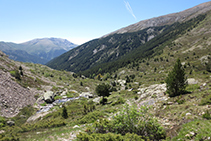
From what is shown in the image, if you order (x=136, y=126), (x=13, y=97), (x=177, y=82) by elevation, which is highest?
(x=13, y=97)

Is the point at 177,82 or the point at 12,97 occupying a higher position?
the point at 12,97

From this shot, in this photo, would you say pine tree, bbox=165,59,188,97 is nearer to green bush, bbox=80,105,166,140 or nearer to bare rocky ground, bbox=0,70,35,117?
green bush, bbox=80,105,166,140

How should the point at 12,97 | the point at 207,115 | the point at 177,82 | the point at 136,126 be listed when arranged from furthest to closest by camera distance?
1. the point at 12,97
2. the point at 177,82
3. the point at 136,126
4. the point at 207,115

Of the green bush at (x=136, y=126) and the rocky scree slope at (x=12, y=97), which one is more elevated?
the rocky scree slope at (x=12, y=97)

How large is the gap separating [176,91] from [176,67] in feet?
13.5

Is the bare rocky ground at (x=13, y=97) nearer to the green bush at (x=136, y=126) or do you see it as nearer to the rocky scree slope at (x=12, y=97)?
the rocky scree slope at (x=12, y=97)

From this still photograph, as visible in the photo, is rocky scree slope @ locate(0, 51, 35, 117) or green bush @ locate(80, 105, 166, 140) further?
rocky scree slope @ locate(0, 51, 35, 117)

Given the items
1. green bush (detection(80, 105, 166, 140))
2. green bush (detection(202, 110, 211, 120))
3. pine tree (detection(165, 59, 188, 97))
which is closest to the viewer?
green bush (detection(202, 110, 211, 120))

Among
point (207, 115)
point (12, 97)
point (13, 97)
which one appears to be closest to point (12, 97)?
point (12, 97)

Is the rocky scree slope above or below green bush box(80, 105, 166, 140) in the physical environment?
above

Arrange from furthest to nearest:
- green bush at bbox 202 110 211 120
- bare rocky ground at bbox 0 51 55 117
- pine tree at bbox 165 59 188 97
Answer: bare rocky ground at bbox 0 51 55 117 < pine tree at bbox 165 59 188 97 < green bush at bbox 202 110 211 120

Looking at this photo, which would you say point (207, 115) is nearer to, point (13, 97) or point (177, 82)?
point (177, 82)

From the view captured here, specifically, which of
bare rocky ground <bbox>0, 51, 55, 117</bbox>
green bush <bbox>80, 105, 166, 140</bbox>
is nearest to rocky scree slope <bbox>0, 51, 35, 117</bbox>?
bare rocky ground <bbox>0, 51, 55, 117</bbox>

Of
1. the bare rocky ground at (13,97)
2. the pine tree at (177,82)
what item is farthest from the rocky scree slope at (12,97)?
the pine tree at (177,82)
